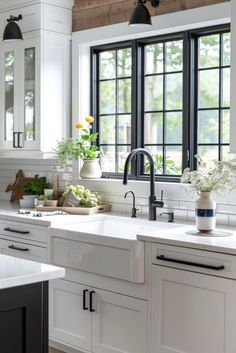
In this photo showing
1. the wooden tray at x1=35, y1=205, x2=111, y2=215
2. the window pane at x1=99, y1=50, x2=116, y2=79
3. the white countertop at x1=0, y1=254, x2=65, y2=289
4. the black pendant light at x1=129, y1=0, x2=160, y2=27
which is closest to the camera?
the white countertop at x1=0, y1=254, x2=65, y2=289

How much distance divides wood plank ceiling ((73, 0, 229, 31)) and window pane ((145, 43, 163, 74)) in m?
0.28

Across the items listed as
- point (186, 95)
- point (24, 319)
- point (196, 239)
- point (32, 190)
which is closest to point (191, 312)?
point (196, 239)

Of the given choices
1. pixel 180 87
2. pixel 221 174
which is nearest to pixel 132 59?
pixel 180 87

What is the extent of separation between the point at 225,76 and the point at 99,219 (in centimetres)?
140

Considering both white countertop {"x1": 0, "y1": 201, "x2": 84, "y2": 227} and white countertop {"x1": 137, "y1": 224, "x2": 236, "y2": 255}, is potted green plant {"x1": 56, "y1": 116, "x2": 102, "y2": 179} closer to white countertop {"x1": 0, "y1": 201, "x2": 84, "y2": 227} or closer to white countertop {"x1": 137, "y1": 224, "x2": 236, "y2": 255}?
white countertop {"x1": 0, "y1": 201, "x2": 84, "y2": 227}

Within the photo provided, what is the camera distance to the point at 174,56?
4559 millimetres

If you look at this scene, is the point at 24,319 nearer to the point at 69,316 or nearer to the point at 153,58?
the point at 69,316

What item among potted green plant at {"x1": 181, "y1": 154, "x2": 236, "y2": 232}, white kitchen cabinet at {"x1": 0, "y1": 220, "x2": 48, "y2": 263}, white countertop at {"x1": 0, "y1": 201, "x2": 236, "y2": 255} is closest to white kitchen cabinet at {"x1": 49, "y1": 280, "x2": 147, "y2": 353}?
white kitchen cabinet at {"x1": 0, "y1": 220, "x2": 48, "y2": 263}

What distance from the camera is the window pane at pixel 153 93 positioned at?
15.4ft

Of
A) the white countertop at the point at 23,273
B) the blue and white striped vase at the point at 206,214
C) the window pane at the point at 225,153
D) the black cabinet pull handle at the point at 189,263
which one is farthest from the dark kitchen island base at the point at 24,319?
the window pane at the point at 225,153

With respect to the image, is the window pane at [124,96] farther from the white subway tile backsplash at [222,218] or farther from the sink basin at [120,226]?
the white subway tile backsplash at [222,218]

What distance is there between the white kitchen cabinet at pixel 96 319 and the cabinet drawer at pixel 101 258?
0.14 m

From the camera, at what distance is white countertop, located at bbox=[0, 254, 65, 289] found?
225cm

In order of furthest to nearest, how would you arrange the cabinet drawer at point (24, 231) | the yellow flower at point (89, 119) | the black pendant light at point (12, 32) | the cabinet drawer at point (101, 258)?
the yellow flower at point (89, 119) → the black pendant light at point (12, 32) → the cabinet drawer at point (24, 231) → the cabinet drawer at point (101, 258)
